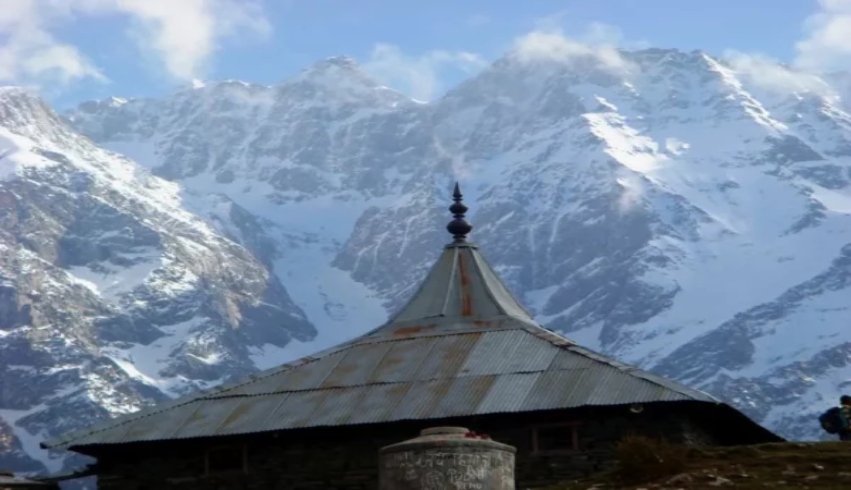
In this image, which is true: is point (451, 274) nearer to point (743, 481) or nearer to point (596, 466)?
point (596, 466)

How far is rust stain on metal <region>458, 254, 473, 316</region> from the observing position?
45250 mm

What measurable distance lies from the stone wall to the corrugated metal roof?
386mm

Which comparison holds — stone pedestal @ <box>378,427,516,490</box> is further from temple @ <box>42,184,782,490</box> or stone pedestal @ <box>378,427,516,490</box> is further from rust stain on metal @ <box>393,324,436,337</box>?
rust stain on metal @ <box>393,324,436,337</box>

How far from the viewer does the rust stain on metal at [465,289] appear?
45250mm

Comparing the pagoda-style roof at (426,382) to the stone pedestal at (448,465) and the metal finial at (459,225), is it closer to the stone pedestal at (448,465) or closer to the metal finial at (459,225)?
the metal finial at (459,225)

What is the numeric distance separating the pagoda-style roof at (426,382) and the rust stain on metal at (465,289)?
0.03m

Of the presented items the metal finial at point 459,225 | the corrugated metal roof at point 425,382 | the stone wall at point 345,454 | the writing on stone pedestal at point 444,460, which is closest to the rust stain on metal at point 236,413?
the corrugated metal roof at point 425,382

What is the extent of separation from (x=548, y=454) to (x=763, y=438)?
6.48 m

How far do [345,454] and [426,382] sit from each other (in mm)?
2615

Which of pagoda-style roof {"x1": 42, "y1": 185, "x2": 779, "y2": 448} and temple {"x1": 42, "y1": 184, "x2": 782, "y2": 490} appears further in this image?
pagoda-style roof {"x1": 42, "y1": 185, "x2": 779, "y2": 448}

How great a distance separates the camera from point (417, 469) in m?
28.8

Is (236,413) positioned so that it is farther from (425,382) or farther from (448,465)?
(448,465)

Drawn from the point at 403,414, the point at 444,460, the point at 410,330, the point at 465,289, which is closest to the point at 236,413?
the point at 403,414

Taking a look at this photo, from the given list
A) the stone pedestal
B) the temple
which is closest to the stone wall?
the temple
